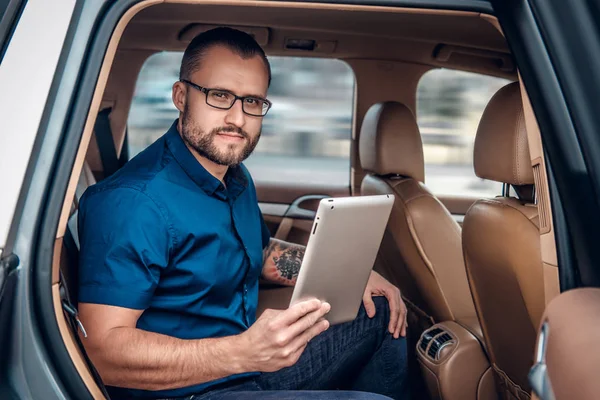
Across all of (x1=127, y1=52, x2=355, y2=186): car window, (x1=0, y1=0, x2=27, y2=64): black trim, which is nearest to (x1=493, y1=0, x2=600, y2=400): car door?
(x1=0, y1=0, x2=27, y2=64): black trim

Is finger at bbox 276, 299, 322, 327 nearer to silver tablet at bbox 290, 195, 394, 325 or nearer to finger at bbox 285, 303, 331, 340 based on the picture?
finger at bbox 285, 303, 331, 340

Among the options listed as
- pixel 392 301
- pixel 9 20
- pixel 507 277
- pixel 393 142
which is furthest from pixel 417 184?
pixel 9 20

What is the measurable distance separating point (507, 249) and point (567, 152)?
2.03 ft

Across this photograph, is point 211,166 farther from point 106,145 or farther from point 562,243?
point 106,145

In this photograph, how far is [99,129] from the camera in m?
3.18

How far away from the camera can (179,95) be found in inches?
68.4

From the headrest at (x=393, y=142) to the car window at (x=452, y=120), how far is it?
2.15ft

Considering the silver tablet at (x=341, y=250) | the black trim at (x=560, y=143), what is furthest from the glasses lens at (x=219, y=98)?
the black trim at (x=560, y=143)

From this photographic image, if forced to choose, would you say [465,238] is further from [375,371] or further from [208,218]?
[208,218]

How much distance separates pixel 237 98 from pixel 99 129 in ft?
5.65

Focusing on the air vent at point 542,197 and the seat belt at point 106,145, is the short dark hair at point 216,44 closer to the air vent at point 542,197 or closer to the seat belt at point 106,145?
the air vent at point 542,197

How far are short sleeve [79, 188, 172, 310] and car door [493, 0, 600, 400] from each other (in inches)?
30.3

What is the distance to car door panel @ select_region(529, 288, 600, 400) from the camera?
0.79 meters

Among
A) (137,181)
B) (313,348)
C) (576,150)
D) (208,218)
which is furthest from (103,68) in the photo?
(313,348)
